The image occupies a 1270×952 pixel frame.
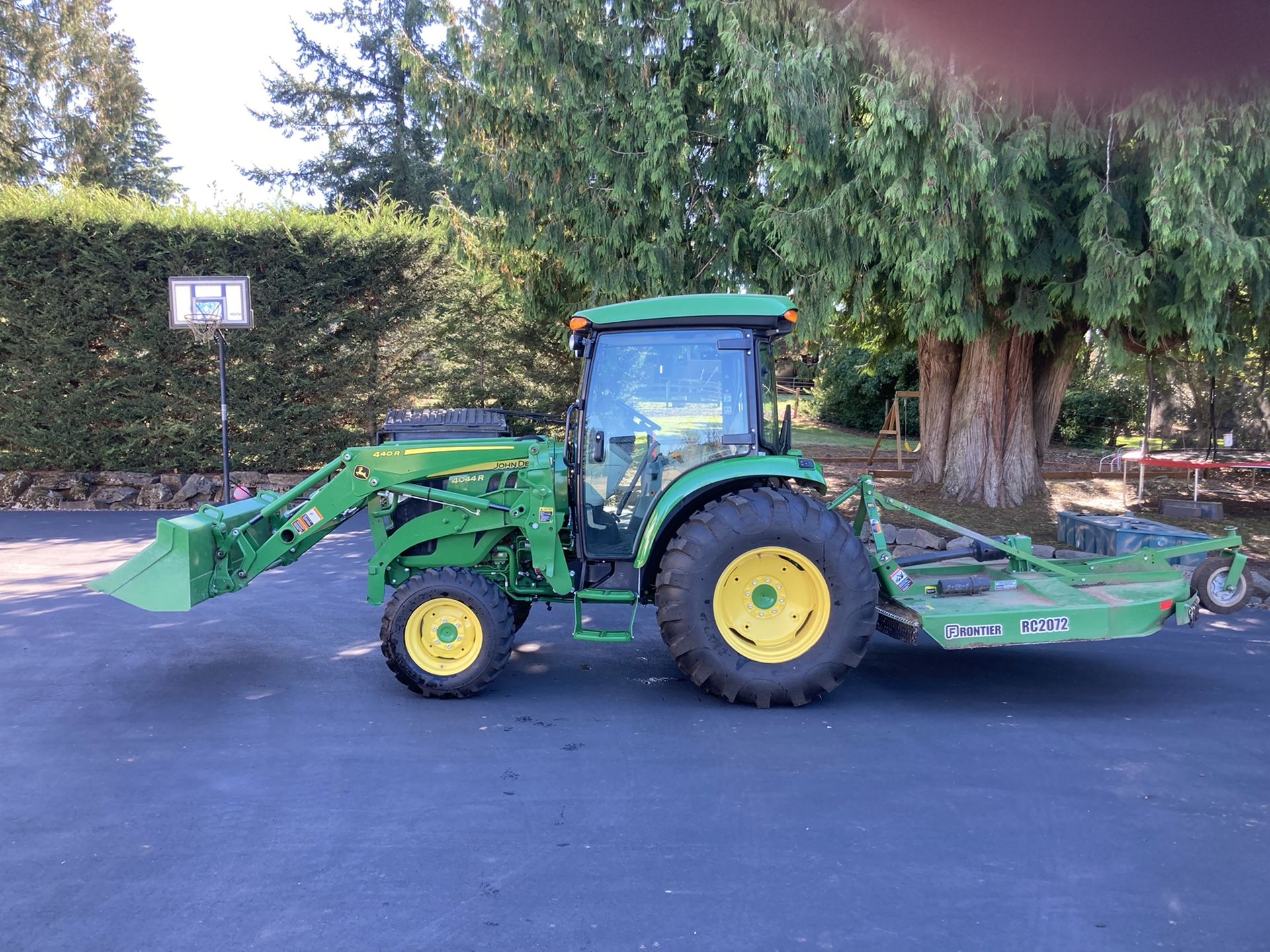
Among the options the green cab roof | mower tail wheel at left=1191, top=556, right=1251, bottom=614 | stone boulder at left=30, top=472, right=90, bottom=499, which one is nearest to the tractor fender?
the green cab roof

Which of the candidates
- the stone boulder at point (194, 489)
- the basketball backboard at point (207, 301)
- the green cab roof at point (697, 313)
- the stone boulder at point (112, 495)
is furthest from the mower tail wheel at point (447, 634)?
the stone boulder at point (112, 495)

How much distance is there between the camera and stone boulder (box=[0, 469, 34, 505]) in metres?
13.8

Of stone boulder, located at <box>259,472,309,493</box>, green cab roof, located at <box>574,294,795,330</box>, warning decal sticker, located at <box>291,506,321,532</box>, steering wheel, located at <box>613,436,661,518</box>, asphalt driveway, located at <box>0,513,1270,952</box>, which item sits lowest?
asphalt driveway, located at <box>0,513,1270,952</box>

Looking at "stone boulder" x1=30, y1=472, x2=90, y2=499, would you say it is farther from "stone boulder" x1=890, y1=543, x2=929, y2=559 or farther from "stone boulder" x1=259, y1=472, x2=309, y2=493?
"stone boulder" x1=890, y1=543, x2=929, y2=559

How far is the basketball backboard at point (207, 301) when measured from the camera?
40.7ft

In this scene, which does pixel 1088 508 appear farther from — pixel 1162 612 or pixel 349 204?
pixel 349 204

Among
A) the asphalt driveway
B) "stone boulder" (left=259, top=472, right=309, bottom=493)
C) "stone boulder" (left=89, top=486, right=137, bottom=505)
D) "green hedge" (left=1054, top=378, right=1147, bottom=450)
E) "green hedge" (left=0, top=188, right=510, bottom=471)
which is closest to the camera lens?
the asphalt driveway

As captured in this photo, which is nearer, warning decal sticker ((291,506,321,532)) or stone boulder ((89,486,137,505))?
warning decal sticker ((291,506,321,532))

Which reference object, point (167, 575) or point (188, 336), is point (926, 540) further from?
point (188, 336)

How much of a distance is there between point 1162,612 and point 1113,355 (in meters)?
5.14

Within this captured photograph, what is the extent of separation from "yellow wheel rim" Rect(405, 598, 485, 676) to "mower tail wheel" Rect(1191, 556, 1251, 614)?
4.87 metres

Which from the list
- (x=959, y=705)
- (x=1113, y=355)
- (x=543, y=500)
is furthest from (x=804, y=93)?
(x=959, y=705)

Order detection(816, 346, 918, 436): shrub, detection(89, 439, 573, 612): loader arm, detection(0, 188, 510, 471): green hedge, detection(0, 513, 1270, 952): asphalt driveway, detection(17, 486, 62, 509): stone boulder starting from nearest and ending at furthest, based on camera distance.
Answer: detection(0, 513, 1270, 952): asphalt driveway < detection(89, 439, 573, 612): loader arm < detection(0, 188, 510, 471): green hedge < detection(17, 486, 62, 509): stone boulder < detection(816, 346, 918, 436): shrub

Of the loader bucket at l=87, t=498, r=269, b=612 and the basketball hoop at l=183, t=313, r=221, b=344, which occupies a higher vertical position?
the basketball hoop at l=183, t=313, r=221, b=344
